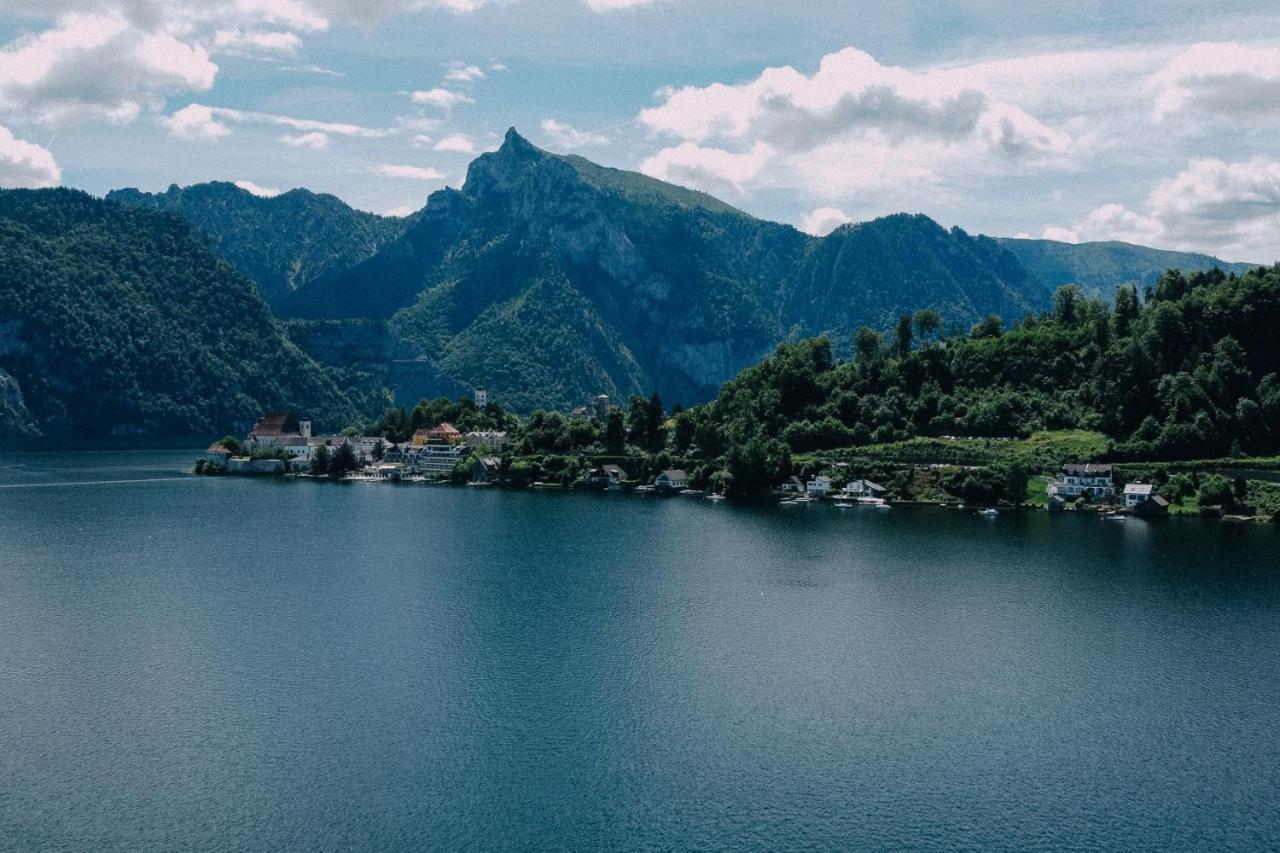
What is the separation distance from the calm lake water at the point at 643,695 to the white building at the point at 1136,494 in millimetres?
17182

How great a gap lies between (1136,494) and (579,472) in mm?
71370

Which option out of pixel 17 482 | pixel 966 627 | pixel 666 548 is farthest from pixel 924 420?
pixel 17 482

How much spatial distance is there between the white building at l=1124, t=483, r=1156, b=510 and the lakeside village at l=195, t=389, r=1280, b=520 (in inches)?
3.9

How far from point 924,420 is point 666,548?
65.0 metres

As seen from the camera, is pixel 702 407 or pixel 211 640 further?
pixel 702 407

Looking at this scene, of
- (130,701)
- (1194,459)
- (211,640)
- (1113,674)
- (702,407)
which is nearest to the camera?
(130,701)

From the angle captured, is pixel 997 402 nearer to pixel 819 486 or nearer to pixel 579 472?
pixel 819 486

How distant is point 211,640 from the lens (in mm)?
61125

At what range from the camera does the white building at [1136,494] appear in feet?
362

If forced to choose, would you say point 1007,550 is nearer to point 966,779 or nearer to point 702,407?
point 966,779

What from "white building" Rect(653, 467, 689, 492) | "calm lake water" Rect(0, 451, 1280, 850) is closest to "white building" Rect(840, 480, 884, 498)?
"white building" Rect(653, 467, 689, 492)

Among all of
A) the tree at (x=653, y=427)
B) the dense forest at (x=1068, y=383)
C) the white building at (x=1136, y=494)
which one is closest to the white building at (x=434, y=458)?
the tree at (x=653, y=427)

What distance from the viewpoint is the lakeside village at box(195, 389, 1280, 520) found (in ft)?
375

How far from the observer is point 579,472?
5743 inches
